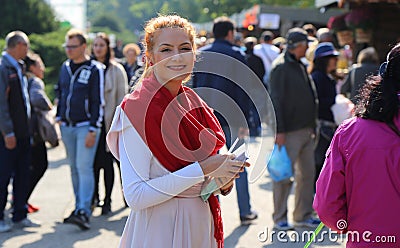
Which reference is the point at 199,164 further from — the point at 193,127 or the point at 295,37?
the point at 295,37

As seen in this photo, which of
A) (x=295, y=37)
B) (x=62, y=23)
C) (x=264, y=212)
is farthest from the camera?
(x=62, y=23)

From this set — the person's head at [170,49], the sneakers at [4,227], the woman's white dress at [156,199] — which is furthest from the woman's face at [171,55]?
the sneakers at [4,227]

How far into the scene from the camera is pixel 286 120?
22.7 feet

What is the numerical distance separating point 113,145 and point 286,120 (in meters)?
3.82

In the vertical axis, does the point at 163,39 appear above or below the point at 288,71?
above

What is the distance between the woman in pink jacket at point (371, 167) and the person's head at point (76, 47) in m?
4.59

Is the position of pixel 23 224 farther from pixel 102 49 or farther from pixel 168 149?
pixel 168 149

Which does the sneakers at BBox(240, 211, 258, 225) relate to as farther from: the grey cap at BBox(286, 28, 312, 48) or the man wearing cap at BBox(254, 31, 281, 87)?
the man wearing cap at BBox(254, 31, 281, 87)

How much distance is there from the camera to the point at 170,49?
3.31 m

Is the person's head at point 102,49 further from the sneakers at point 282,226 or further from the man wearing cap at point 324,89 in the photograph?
the sneakers at point 282,226

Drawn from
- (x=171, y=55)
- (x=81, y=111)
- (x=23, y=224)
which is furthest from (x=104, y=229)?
(x=171, y=55)

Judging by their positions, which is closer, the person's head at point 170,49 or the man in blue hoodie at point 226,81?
the person's head at point 170,49

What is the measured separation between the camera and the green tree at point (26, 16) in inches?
1038

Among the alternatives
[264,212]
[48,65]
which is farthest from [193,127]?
[48,65]
